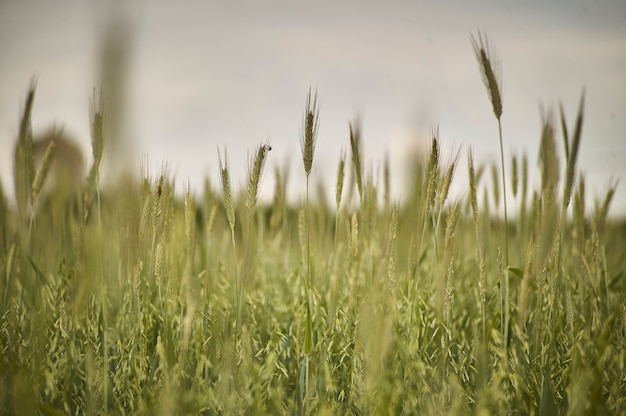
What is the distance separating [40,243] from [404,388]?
931 millimetres

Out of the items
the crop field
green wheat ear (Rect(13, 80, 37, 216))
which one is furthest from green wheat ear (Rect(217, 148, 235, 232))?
green wheat ear (Rect(13, 80, 37, 216))

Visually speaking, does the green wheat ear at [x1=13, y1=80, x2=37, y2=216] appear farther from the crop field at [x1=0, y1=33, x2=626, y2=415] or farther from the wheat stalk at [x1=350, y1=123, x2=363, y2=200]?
the wheat stalk at [x1=350, y1=123, x2=363, y2=200]

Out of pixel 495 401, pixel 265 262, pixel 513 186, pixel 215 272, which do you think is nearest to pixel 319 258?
pixel 215 272

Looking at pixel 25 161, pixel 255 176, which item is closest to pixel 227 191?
pixel 255 176

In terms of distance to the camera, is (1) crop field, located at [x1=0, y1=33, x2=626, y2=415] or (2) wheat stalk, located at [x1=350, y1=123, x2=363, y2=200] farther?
(2) wheat stalk, located at [x1=350, y1=123, x2=363, y2=200]

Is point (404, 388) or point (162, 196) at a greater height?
point (162, 196)

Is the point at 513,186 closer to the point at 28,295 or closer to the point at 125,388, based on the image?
the point at 125,388

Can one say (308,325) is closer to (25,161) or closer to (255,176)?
(255,176)

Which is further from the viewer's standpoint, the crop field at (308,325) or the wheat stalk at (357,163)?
the wheat stalk at (357,163)

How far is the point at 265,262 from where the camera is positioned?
174cm

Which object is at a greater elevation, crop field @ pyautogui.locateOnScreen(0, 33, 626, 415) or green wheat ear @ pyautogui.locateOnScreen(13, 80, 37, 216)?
green wheat ear @ pyautogui.locateOnScreen(13, 80, 37, 216)

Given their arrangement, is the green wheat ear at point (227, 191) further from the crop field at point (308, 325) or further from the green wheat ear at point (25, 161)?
the green wheat ear at point (25, 161)

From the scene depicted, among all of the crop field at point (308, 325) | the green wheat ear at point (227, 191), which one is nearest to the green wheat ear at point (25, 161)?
the crop field at point (308, 325)

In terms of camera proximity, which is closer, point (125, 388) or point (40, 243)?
point (125, 388)
